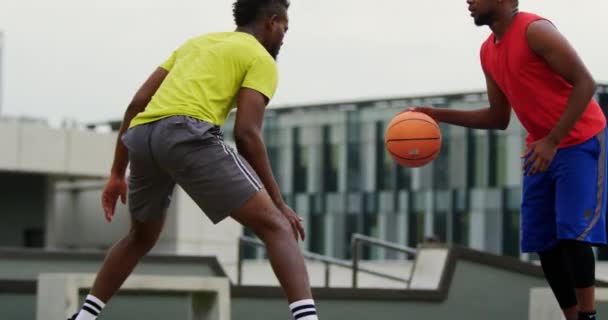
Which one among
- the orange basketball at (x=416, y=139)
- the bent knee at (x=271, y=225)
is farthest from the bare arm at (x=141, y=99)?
the orange basketball at (x=416, y=139)

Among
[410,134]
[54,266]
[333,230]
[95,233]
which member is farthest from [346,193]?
[410,134]

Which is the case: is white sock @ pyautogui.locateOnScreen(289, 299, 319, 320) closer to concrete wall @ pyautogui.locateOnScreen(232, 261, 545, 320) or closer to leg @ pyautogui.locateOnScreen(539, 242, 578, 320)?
leg @ pyautogui.locateOnScreen(539, 242, 578, 320)

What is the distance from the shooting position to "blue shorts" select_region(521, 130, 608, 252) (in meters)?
7.12

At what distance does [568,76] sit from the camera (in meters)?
7.01

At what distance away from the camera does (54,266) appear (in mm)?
15281

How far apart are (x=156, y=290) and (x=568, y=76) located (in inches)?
131

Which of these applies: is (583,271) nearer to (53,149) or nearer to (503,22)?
(503,22)

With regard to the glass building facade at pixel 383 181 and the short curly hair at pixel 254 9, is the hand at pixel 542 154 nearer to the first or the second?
the short curly hair at pixel 254 9

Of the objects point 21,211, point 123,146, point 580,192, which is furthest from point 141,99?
point 21,211

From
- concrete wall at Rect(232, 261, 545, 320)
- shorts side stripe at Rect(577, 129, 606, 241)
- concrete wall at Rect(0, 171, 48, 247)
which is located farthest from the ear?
concrete wall at Rect(0, 171, 48, 247)

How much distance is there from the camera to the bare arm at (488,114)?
772 cm

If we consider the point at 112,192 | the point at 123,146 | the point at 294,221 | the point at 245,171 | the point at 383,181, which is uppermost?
the point at 123,146

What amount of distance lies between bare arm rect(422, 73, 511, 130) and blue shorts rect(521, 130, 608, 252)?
513mm

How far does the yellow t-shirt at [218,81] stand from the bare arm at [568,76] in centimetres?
139
